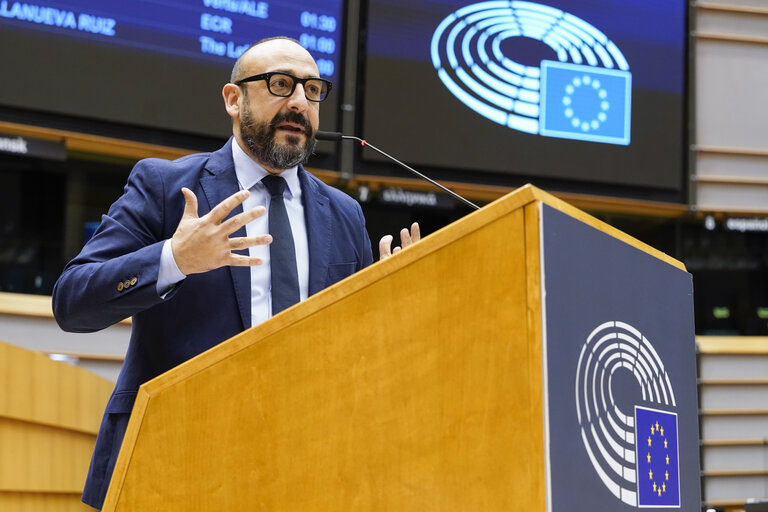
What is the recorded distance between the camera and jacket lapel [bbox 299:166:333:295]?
162cm

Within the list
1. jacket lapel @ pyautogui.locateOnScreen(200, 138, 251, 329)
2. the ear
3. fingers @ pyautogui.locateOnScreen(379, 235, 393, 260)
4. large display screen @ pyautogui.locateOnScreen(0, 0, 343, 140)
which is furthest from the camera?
large display screen @ pyautogui.locateOnScreen(0, 0, 343, 140)

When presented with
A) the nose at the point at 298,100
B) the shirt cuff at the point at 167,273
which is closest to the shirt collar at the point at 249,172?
the nose at the point at 298,100

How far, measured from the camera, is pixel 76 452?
233 centimetres

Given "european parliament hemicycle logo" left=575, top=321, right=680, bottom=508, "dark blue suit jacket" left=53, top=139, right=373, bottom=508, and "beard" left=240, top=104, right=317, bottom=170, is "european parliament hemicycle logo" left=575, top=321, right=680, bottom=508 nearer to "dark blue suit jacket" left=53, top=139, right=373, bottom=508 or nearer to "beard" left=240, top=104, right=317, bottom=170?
"dark blue suit jacket" left=53, top=139, right=373, bottom=508

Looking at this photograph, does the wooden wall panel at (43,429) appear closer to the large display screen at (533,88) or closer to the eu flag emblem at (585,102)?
the large display screen at (533,88)

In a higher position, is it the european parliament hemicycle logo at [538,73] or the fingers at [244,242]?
the european parliament hemicycle logo at [538,73]

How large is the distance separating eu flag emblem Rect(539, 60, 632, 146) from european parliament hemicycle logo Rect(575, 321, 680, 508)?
15.4ft

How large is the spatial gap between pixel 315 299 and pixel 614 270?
357mm

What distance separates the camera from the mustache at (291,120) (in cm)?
169

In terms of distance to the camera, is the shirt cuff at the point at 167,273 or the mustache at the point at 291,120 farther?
the mustache at the point at 291,120

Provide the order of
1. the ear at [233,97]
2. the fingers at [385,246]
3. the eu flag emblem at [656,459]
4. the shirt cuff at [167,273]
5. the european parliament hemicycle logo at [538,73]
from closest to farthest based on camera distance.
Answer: the eu flag emblem at [656,459], the shirt cuff at [167,273], the fingers at [385,246], the ear at [233,97], the european parliament hemicycle logo at [538,73]

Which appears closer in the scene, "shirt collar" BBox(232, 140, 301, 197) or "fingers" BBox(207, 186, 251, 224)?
"fingers" BBox(207, 186, 251, 224)

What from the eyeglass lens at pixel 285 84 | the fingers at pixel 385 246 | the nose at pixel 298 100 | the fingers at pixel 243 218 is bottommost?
the fingers at pixel 243 218

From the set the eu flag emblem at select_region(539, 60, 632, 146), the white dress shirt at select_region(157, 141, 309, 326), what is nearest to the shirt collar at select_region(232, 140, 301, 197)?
the white dress shirt at select_region(157, 141, 309, 326)
